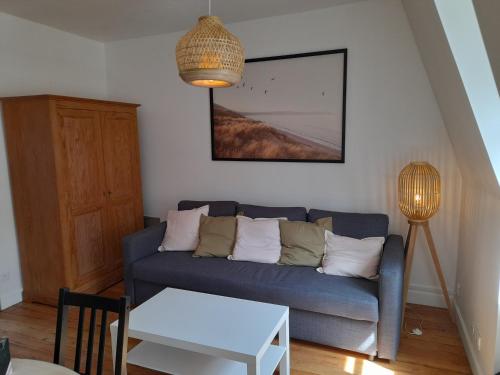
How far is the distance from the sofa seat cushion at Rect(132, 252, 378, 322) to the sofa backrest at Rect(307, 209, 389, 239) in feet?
1.50

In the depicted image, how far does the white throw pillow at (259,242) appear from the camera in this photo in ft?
9.71

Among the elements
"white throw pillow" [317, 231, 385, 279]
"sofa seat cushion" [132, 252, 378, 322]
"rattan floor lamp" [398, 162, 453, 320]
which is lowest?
"sofa seat cushion" [132, 252, 378, 322]

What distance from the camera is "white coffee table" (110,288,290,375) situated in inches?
72.5

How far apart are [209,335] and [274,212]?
1.51 m

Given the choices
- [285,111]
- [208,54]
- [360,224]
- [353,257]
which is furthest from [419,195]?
[208,54]

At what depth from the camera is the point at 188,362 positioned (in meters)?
2.10

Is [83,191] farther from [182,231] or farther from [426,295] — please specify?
[426,295]

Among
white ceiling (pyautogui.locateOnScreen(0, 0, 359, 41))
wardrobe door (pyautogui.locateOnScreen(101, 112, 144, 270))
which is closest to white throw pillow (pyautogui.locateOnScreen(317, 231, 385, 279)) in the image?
white ceiling (pyautogui.locateOnScreen(0, 0, 359, 41))

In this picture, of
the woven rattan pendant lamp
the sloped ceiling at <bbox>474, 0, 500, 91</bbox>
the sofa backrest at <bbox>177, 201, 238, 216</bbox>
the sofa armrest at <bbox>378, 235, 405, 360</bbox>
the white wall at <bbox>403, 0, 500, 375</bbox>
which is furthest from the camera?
the sofa backrest at <bbox>177, 201, 238, 216</bbox>

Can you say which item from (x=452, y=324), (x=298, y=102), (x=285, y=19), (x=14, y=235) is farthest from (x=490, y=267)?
(x=14, y=235)

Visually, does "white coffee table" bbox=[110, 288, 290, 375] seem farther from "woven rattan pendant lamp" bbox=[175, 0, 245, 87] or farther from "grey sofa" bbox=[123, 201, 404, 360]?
"woven rattan pendant lamp" bbox=[175, 0, 245, 87]

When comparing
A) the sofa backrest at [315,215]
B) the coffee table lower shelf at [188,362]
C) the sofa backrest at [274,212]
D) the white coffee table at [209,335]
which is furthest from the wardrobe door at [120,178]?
the coffee table lower shelf at [188,362]

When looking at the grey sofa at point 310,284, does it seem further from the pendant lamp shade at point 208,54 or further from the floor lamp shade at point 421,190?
the pendant lamp shade at point 208,54

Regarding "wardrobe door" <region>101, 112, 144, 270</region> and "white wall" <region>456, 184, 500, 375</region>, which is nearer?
"white wall" <region>456, 184, 500, 375</region>
